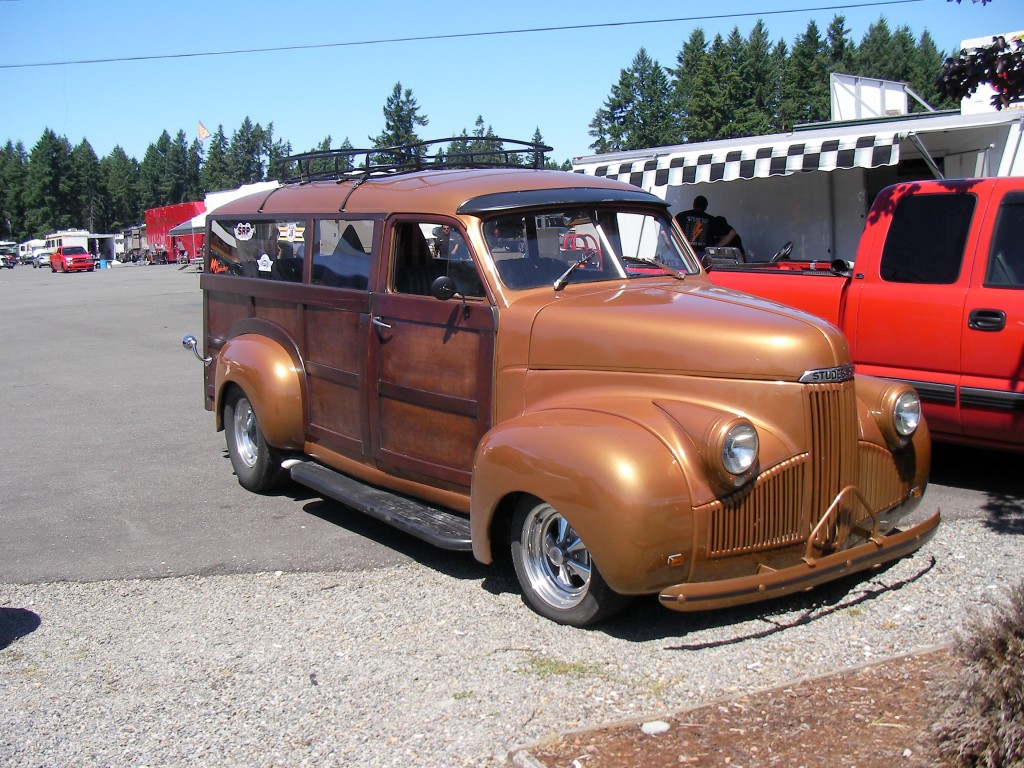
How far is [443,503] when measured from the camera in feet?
17.4

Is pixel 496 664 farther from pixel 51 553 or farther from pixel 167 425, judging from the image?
pixel 167 425

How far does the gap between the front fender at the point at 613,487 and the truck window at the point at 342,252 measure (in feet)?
6.25

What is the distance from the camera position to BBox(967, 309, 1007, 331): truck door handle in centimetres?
602

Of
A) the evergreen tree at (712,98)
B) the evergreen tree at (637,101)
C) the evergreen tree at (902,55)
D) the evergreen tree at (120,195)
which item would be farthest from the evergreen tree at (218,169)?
the evergreen tree at (902,55)

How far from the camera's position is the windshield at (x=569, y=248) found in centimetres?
512

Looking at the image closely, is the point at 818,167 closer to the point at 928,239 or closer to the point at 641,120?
the point at 928,239

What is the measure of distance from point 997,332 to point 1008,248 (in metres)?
0.57

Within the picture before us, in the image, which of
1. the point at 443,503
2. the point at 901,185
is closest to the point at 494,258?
the point at 443,503

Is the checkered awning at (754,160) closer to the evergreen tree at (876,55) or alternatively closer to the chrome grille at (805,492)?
the chrome grille at (805,492)

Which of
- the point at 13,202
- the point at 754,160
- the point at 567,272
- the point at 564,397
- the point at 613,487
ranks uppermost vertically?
the point at 13,202

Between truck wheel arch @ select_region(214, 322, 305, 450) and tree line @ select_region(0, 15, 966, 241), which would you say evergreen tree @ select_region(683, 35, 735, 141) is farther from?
truck wheel arch @ select_region(214, 322, 305, 450)

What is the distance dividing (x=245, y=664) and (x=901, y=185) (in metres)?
5.32

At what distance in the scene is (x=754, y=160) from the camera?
444 inches

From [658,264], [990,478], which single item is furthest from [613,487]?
[990,478]
